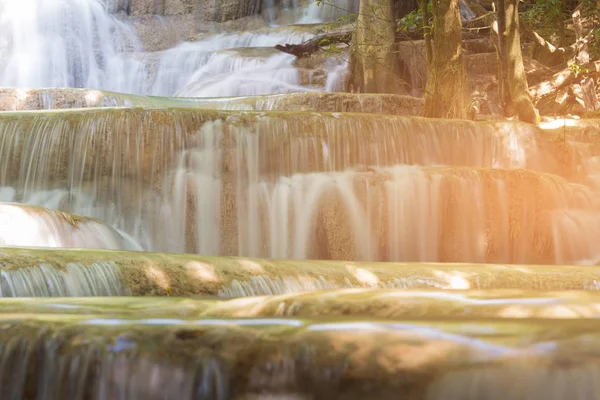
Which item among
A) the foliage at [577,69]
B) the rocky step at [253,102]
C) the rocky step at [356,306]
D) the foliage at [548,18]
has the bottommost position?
the rocky step at [356,306]

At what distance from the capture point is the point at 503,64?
12711 mm

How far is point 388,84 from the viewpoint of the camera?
15.0 metres

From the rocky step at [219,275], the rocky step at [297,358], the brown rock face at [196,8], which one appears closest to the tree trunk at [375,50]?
the brown rock face at [196,8]

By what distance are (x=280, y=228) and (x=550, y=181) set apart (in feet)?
9.11

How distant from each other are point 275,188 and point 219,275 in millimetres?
4000

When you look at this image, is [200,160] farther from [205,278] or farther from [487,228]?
[205,278]

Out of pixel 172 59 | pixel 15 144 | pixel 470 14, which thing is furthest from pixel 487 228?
pixel 470 14

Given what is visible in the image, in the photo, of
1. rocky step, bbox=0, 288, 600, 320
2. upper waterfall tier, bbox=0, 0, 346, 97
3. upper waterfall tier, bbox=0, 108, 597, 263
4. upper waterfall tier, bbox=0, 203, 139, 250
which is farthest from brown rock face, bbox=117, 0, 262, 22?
rocky step, bbox=0, 288, 600, 320

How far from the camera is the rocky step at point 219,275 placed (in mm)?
4328

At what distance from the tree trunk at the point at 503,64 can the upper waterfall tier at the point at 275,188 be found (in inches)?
148

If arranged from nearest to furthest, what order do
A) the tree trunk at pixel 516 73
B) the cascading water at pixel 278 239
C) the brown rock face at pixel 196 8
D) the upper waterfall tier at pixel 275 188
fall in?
the cascading water at pixel 278 239 < the upper waterfall tier at pixel 275 188 < the tree trunk at pixel 516 73 < the brown rock face at pixel 196 8

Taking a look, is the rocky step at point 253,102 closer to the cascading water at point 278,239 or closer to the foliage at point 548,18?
the cascading water at point 278,239

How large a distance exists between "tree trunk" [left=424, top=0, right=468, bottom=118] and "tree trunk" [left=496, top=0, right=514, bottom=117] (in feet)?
3.40

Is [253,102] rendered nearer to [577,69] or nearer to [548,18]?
[577,69]
